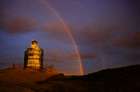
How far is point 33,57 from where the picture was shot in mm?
Result: 101312

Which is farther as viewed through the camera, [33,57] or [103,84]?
[33,57]

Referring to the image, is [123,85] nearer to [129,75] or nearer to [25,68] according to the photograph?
[129,75]

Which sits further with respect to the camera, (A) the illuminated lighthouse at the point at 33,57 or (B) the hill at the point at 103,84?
(A) the illuminated lighthouse at the point at 33,57

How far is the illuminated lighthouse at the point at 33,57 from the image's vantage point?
10039cm

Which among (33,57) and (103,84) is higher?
(33,57)

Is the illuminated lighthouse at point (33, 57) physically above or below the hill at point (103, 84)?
above

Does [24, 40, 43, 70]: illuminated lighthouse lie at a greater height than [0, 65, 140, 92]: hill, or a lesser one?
greater

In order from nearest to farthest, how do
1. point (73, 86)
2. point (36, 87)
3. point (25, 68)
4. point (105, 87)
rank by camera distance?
1. point (105, 87)
2. point (73, 86)
3. point (36, 87)
4. point (25, 68)

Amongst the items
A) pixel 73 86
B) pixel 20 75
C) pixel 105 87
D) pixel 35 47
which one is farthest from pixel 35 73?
pixel 105 87

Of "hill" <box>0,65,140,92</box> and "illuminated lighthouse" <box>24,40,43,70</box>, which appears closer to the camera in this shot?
"hill" <box>0,65,140,92</box>

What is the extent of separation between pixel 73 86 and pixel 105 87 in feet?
22.3

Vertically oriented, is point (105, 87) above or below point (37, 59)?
below

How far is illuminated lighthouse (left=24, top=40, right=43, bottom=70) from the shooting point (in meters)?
100

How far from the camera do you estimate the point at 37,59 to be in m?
101
